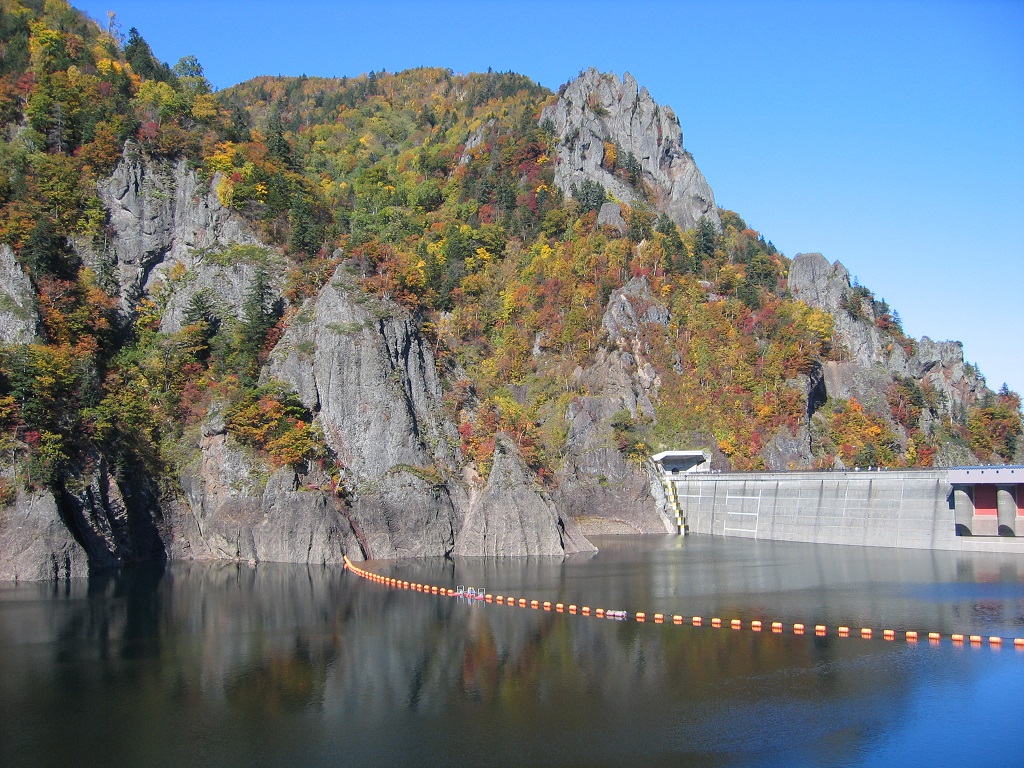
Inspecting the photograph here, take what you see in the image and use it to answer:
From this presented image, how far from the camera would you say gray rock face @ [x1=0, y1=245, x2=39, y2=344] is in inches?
2756

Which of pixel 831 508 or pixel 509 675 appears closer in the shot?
pixel 509 675

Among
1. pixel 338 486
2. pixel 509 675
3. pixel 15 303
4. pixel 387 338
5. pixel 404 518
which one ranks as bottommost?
pixel 509 675

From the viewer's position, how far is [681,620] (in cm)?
4578

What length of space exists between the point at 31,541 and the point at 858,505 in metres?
65.2

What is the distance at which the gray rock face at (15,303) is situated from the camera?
230 ft

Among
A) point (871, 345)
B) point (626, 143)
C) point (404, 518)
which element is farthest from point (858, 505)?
point (626, 143)

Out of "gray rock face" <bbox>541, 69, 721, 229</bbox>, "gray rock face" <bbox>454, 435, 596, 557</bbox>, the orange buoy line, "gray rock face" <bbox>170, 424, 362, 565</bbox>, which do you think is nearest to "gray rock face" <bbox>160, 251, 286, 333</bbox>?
"gray rock face" <bbox>170, 424, 362, 565</bbox>

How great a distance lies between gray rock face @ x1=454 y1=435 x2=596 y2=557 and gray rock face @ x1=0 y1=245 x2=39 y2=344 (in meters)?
38.0

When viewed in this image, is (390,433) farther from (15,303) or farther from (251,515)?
(15,303)

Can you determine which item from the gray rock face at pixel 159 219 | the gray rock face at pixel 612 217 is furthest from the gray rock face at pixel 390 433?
the gray rock face at pixel 612 217

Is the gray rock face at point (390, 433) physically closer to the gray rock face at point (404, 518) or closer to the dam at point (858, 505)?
the gray rock face at point (404, 518)

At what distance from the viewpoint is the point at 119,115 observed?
93.5 meters

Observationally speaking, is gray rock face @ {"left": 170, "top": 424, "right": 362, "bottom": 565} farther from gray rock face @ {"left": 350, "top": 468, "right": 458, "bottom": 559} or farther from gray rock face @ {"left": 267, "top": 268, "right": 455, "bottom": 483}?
gray rock face @ {"left": 267, "top": 268, "right": 455, "bottom": 483}

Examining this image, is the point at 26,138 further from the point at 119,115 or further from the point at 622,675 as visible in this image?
the point at 622,675
